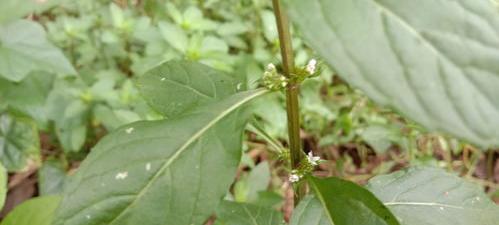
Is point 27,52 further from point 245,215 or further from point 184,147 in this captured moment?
point 184,147

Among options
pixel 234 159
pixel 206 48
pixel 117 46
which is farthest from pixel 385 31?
pixel 117 46

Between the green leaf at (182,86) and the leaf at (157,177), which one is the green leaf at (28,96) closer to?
the green leaf at (182,86)

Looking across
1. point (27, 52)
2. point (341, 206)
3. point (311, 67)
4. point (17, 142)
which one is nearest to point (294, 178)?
point (341, 206)

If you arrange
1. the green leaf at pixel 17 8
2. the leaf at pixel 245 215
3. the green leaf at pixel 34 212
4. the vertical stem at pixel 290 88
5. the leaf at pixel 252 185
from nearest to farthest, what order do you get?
the green leaf at pixel 17 8 → the vertical stem at pixel 290 88 → the leaf at pixel 245 215 → the green leaf at pixel 34 212 → the leaf at pixel 252 185

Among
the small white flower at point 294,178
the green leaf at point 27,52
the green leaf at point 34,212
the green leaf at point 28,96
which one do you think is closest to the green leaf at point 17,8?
the small white flower at point 294,178

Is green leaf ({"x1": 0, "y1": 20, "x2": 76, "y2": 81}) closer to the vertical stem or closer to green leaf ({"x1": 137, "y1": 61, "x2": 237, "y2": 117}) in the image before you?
green leaf ({"x1": 137, "y1": 61, "x2": 237, "y2": 117})

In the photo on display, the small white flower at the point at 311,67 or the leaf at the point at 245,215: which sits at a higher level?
the small white flower at the point at 311,67

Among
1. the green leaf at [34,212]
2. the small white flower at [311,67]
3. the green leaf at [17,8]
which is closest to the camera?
the green leaf at [17,8]

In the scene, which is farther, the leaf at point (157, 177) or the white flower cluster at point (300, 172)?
the white flower cluster at point (300, 172)
